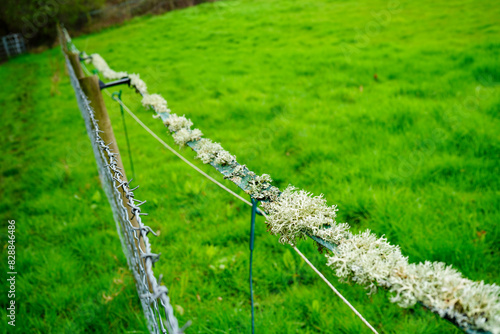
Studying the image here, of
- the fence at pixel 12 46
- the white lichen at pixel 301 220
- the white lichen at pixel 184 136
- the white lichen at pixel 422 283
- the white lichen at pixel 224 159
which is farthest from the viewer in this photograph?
the fence at pixel 12 46

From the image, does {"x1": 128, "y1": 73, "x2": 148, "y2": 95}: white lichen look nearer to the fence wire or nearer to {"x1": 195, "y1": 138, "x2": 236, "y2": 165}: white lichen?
the fence wire

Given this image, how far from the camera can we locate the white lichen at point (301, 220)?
1.33 metres

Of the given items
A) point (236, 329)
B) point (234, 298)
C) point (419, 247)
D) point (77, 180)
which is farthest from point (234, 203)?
point (77, 180)

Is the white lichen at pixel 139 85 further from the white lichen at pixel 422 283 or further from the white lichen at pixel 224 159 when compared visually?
Result: the white lichen at pixel 422 283

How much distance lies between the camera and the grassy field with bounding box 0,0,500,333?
274 cm

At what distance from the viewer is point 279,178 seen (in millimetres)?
4223

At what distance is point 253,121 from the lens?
19.2 feet

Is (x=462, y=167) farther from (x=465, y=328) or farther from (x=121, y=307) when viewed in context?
(x=121, y=307)

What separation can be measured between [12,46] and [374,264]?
2579cm

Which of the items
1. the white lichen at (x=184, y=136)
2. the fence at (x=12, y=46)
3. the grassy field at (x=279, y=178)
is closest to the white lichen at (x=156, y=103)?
the white lichen at (x=184, y=136)

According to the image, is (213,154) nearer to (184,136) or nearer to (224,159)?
(224,159)

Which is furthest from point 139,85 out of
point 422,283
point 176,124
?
point 422,283

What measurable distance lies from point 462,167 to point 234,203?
9.72 ft

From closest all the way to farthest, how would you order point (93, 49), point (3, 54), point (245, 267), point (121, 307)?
point (121, 307) → point (245, 267) → point (93, 49) → point (3, 54)
